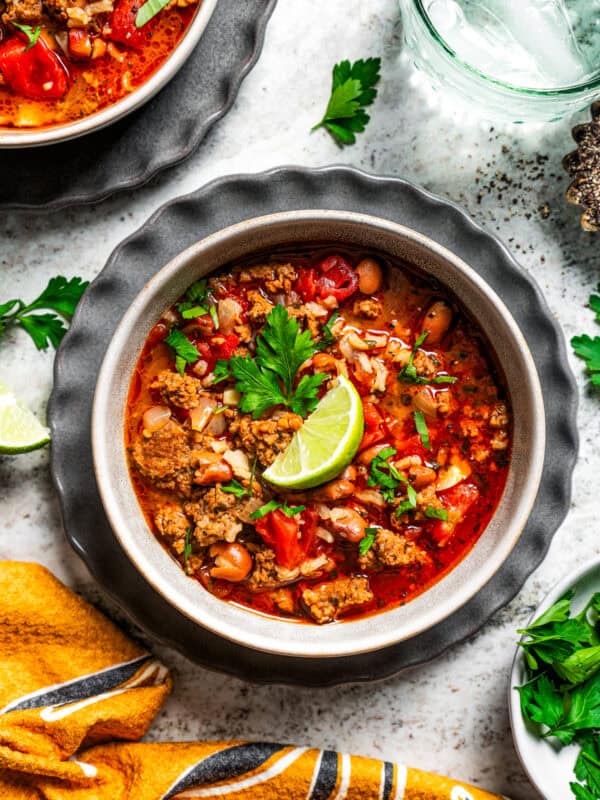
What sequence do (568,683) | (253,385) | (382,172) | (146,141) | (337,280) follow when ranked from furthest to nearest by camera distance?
(382,172) → (568,683) → (146,141) → (337,280) → (253,385)

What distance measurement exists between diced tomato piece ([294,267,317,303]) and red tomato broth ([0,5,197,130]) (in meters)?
1.06

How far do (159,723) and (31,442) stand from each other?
1543 millimetres

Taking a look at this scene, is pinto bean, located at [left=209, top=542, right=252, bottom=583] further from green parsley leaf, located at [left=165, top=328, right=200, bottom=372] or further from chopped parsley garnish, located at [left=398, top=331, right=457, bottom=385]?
chopped parsley garnish, located at [left=398, top=331, right=457, bottom=385]

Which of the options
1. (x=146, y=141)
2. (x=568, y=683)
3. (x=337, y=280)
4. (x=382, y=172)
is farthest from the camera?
(x=382, y=172)

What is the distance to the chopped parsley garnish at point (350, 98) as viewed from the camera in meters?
3.89

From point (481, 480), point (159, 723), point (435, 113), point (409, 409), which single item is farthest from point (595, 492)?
point (159, 723)

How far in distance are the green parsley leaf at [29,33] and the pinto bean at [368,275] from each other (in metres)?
1.62

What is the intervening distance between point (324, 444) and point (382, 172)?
1.39m

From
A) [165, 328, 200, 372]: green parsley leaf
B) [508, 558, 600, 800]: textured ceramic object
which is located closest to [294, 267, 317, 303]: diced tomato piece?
[165, 328, 200, 372]: green parsley leaf

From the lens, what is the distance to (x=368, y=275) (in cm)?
359

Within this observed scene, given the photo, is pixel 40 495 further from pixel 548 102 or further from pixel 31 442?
pixel 548 102

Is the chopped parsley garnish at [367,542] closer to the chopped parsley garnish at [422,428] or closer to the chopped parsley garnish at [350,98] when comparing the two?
the chopped parsley garnish at [422,428]

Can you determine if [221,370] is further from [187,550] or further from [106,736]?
[106,736]

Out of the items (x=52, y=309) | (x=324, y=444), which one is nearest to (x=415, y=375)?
(x=324, y=444)
